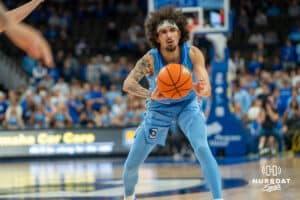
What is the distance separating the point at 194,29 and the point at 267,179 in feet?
19.7

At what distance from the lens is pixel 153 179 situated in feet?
42.8

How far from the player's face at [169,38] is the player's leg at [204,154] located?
2.39 feet

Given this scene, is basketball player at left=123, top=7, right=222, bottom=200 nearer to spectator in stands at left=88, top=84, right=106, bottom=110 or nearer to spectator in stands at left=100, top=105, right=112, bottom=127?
spectator in stands at left=100, top=105, right=112, bottom=127

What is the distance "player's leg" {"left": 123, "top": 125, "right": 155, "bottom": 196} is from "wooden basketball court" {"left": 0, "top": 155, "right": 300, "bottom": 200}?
5.66 feet

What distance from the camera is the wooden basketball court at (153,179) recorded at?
1070 cm

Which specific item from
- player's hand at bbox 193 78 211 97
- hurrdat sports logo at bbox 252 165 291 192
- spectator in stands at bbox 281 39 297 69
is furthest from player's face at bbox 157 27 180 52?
spectator in stands at bbox 281 39 297 69

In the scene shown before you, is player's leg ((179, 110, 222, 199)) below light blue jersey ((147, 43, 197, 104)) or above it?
below

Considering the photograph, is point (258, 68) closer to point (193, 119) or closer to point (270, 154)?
point (270, 154)

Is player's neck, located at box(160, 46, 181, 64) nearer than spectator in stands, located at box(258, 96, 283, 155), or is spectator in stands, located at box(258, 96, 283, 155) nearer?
player's neck, located at box(160, 46, 181, 64)

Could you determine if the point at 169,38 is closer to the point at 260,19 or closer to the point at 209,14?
the point at 209,14

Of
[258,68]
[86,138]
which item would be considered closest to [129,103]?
[86,138]

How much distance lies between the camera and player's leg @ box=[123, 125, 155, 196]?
8188mm

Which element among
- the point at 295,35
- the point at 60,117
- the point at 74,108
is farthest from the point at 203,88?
the point at 295,35

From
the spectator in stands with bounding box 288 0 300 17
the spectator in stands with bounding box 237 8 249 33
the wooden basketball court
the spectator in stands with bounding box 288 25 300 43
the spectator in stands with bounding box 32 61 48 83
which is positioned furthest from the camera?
the spectator in stands with bounding box 288 0 300 17
